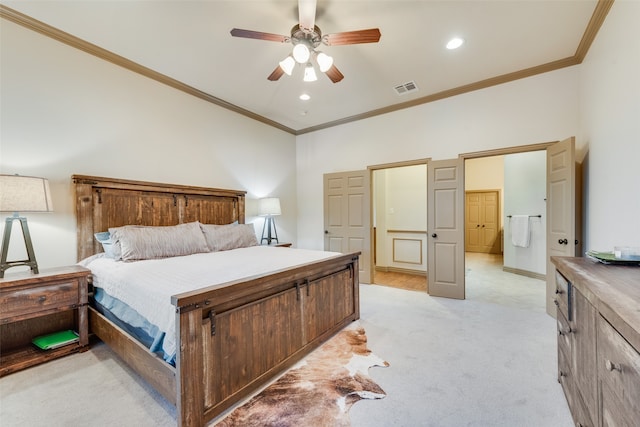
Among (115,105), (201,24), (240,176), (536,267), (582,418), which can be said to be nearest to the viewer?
(582,418)

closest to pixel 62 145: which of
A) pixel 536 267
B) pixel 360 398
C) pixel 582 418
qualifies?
pixel 360 398

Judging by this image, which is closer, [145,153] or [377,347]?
[377,347]

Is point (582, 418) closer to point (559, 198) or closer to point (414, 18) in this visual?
point (559, 198)

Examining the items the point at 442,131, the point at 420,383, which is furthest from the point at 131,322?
the point at 442,131

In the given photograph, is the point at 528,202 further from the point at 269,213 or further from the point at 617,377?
the point at 617,377

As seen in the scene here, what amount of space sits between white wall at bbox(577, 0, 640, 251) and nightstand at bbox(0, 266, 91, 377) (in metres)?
4.31

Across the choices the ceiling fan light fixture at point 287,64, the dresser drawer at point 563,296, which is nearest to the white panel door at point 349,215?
the ceiling fan light fixture at point 287,64

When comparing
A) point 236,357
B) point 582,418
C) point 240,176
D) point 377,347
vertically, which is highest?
point 240,176

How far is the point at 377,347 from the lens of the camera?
95.0 inches

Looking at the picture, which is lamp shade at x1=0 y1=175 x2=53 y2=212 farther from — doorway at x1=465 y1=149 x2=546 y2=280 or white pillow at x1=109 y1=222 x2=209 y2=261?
doorway at x1=465 y1=149 x2=546 y2=280

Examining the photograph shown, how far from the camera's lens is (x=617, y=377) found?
0.86 meters

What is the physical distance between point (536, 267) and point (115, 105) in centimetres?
703

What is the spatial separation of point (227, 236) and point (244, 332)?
78.4 inches

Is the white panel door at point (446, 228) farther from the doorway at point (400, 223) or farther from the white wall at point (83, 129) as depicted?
the white wall at point (83, 129)
